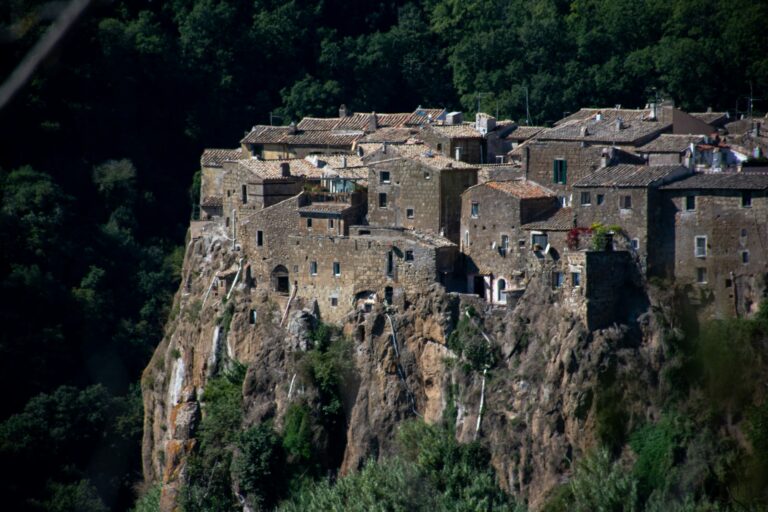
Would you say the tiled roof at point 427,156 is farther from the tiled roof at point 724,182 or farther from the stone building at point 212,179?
the stone building at point 212,179

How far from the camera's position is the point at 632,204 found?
A: 97.2 ft

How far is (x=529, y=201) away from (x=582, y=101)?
19946 millimetres

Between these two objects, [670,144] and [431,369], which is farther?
[670,144]

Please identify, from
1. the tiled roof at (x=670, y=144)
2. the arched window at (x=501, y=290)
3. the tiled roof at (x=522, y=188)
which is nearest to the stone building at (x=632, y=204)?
the tiled roof at (x=522, y=188)

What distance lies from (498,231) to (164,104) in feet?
102

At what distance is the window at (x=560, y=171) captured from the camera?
1284 inches

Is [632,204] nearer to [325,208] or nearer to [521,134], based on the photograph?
[325,208]

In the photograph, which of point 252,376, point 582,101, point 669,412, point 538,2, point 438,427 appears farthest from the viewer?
point 538,2

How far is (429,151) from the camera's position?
117ft

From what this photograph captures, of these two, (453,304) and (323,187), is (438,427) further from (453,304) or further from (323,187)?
(323,187)

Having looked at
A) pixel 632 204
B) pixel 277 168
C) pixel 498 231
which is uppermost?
pixel 277 168

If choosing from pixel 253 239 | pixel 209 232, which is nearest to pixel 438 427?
pixel 253 239

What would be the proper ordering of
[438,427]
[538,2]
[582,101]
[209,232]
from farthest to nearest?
1. [538,2]
2. [582,101]
3. [209,232]
4. [438,427]

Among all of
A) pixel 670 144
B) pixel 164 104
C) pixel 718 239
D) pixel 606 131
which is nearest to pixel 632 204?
pixel 718 239
